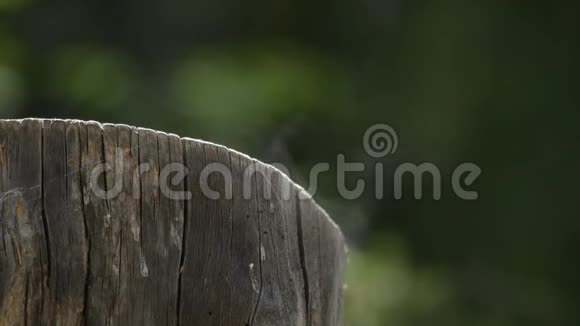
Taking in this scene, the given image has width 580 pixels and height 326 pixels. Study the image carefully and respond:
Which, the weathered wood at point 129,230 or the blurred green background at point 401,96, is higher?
the blurred green background at point 401,96

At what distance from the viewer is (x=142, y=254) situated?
7.13 ft

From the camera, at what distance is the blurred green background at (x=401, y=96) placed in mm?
8266

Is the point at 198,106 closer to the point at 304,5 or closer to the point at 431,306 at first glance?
the point at 304,5

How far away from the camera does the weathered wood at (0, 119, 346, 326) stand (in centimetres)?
211

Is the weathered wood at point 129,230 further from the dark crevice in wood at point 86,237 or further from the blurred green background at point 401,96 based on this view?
the blurred green background at point 401,96

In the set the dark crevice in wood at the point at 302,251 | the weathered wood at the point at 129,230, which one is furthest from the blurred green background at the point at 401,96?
the weathered wood at the point at 129,230

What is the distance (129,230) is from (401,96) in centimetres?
710

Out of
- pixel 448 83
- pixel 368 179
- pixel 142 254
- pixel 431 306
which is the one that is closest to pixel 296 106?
pixel 368 179

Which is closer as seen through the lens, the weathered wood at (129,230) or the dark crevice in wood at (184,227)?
the weathered wood at (129,230)

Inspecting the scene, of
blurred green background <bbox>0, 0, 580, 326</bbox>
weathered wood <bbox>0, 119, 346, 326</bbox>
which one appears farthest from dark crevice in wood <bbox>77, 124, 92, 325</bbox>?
blurred green background <bbox>0, 0, 580, 326</bbox>

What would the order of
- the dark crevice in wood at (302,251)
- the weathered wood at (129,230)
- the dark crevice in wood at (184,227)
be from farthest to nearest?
the dark crevice in wood at (302,251)
the dark crevice in wood at (184,227)
the weathered wood at (129,230)

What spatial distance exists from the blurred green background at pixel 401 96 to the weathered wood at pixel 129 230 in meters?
5.68

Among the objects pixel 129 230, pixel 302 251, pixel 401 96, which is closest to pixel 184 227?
pixel 129 230

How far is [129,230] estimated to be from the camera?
216 centimetres
